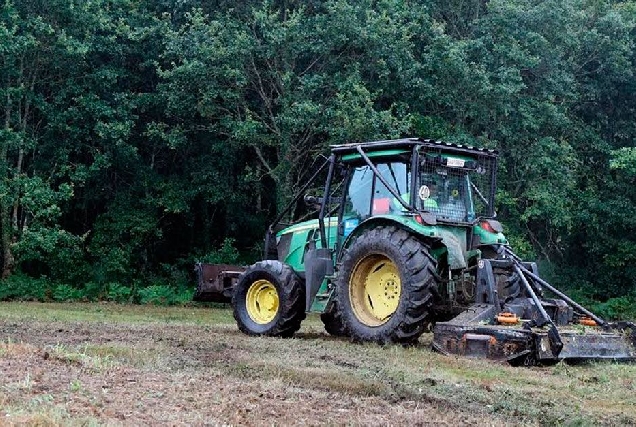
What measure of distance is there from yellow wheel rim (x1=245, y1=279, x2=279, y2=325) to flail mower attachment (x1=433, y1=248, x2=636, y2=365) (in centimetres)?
331

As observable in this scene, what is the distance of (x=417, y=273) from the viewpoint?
33.3 feet

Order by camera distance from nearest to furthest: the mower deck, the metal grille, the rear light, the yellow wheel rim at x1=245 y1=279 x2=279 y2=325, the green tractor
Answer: the mower deck < the green tractor < the metal grille < the rear light < the yellow wheel rim at x1=245 y1=279 x2=279 y2=325

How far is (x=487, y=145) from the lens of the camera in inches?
832

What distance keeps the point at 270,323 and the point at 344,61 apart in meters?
10.9

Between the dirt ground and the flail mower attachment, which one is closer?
the dirt ground

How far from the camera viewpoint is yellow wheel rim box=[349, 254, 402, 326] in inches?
427

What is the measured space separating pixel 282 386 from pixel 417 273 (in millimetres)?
3812

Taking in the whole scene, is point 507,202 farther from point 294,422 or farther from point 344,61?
point 294,422

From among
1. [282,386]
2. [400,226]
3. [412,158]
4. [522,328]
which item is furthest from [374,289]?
[282,386]

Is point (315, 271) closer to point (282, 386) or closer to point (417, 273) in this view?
point (417, 273)

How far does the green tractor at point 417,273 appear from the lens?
947 cm

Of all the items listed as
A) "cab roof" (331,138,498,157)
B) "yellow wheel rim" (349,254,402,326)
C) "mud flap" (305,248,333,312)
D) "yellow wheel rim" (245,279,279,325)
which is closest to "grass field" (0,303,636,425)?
"yellow wheel rim" (349,254,402,326)

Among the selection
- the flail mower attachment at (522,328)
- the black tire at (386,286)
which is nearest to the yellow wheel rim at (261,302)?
the black tire at (386,286)

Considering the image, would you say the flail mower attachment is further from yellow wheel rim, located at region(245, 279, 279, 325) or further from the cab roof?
yellow wheel rim, located at region(245, 279, 279, 325)
